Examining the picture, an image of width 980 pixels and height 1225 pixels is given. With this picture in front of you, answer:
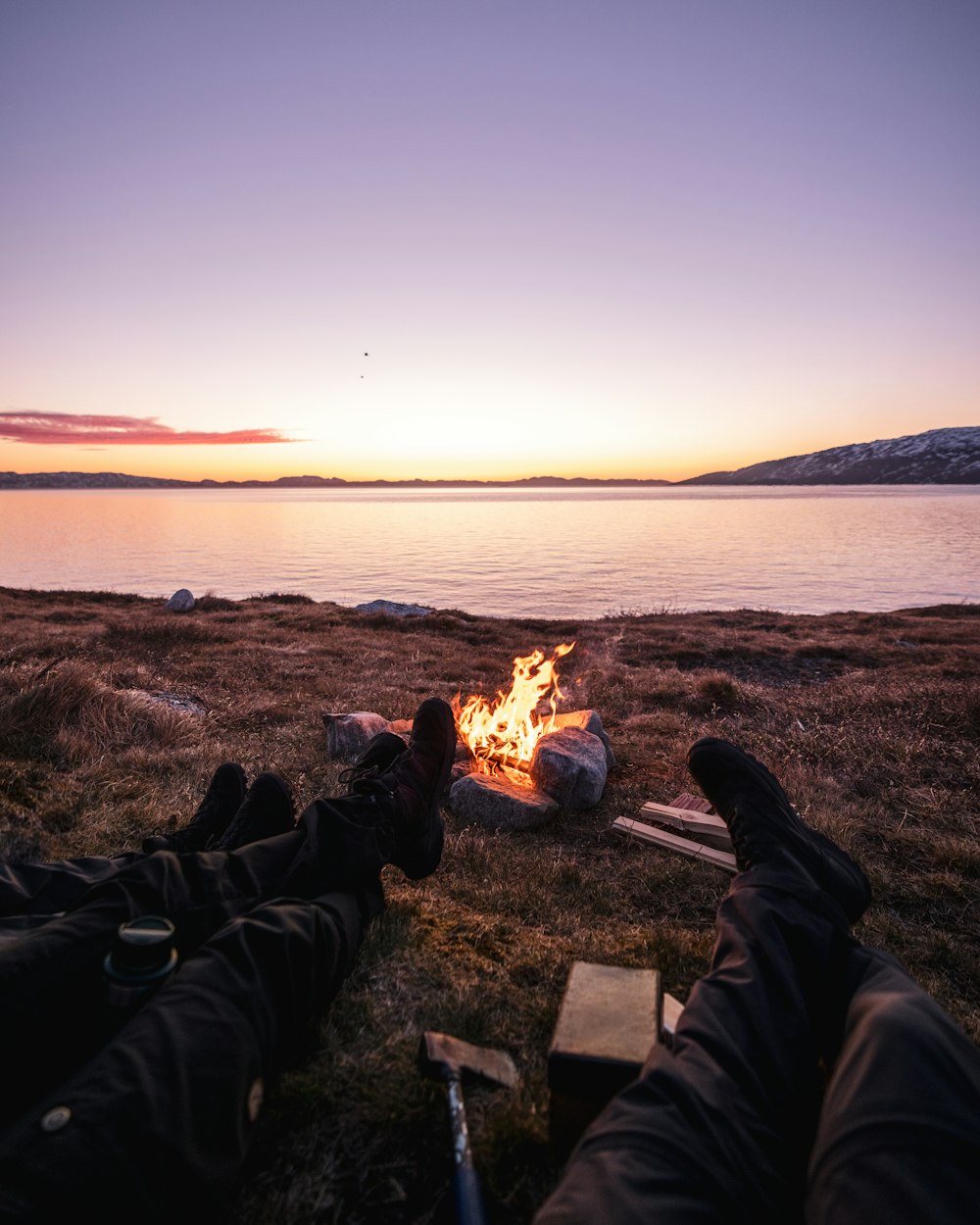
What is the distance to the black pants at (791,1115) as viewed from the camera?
1479 mm

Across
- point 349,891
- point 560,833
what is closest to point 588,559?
point 560,833

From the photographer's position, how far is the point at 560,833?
19.3ft

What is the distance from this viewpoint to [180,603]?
82.0 ft

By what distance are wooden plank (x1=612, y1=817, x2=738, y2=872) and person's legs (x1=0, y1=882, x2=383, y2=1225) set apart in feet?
11.5

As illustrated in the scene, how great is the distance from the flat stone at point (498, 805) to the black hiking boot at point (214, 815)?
231cm

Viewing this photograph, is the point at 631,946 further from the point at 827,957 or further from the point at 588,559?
the point at 588,559

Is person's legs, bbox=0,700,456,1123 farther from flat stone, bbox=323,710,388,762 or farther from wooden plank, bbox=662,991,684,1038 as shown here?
flat stone, bbox=323,710,388,762

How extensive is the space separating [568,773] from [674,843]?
1.25 meters

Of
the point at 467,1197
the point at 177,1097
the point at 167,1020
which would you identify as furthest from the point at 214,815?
the point at 467,1197

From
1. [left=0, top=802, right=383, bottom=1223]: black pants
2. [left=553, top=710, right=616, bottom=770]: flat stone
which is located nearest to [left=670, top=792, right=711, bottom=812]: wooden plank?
[left=553, top=710, right=616, bottom=770]: flat stone

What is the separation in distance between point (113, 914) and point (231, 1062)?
2.74 ft

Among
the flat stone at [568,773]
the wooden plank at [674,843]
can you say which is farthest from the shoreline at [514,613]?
the wooden plank at [674,843]

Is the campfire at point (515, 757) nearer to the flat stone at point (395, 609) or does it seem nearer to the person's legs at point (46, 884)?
the person's legs at point (46, 884)

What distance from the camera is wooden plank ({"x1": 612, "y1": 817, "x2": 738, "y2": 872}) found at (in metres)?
4.97
